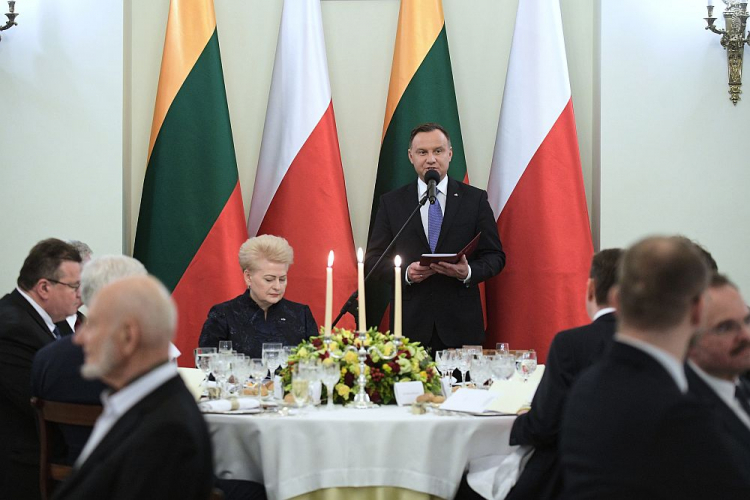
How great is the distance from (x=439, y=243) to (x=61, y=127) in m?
2.37

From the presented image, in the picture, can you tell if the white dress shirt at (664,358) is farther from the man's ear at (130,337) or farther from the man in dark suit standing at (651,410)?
the man's ear at (130,337)

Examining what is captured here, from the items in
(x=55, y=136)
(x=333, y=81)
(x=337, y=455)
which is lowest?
(x=337, y=455)

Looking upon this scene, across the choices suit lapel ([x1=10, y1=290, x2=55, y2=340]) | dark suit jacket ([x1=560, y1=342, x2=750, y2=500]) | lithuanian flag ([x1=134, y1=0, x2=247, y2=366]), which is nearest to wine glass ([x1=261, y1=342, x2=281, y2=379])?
suit lapel ([x1=10, y1=290, x2=55, y2=340])

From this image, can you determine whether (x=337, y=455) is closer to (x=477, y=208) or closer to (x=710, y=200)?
(x=477, y=208)

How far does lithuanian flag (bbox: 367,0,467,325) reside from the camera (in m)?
5.60

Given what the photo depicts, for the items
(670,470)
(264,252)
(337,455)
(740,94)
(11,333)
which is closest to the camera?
(670,470)

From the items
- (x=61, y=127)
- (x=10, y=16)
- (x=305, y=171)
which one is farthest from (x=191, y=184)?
(x=10, y=16)

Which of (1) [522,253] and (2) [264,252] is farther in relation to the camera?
(1) [522,253]

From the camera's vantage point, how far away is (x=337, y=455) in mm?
3176

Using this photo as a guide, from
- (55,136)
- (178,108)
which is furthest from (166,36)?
(55,136)

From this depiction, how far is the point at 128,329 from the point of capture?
1896 mm

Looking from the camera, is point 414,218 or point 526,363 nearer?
point 526,363

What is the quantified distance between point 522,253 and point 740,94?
1562 mm

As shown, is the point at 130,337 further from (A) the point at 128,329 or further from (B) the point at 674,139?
(B) the point at 674,139
